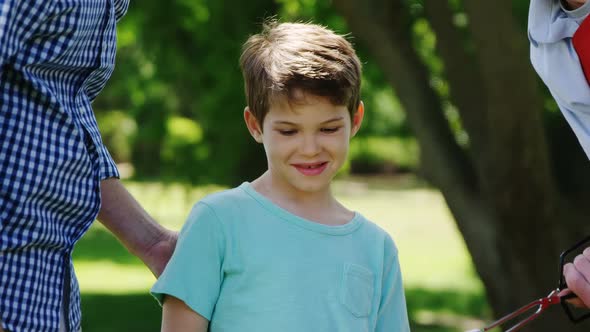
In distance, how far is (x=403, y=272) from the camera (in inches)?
672

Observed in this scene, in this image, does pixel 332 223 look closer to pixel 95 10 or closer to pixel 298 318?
pixel 298 318

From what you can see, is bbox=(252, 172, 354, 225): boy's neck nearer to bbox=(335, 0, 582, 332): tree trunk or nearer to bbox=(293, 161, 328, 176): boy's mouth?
bbox=(293, 161, 328, 176): boy's mouth

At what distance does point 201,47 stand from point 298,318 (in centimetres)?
840

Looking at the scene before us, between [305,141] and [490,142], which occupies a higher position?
[305,141]

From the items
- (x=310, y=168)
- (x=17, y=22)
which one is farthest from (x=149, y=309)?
(x=17, y=22)

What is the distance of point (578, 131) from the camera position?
2785 mm

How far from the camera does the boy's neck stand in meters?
2.85

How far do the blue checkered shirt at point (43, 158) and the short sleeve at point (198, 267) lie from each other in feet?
0.78

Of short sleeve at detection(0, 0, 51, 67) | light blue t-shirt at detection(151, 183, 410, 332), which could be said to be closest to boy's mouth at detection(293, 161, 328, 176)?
light blue t-shirt at detection(151, 183, 410, 332)

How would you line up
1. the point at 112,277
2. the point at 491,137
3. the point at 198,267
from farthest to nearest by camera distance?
the point at 112,277 < the point at 491,137 < the point at 198,267

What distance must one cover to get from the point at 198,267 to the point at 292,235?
259 mm

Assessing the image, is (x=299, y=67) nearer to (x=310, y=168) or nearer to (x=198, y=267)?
(x=310, y=168)

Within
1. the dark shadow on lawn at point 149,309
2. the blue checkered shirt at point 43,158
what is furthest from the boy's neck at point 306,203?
the dark shadow on lawn at point 149,309

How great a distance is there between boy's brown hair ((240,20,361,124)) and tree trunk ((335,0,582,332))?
405cm
